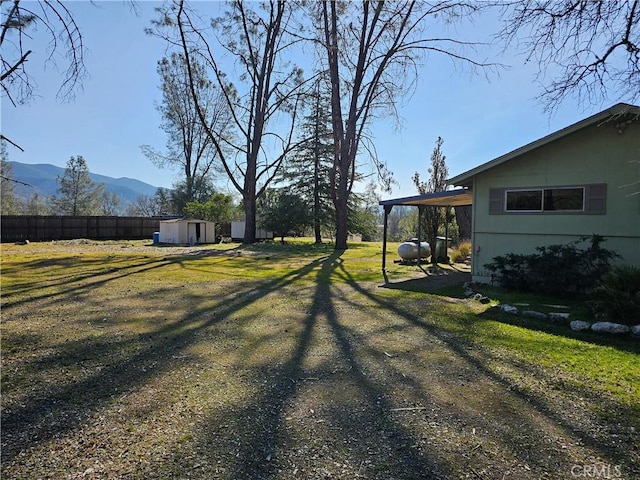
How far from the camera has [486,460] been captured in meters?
2.25

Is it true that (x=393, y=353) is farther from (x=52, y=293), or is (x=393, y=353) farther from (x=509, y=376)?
(x=52, y=293)

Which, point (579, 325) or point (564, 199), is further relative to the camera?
point (564, 199)

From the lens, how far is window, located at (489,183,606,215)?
7707 mm

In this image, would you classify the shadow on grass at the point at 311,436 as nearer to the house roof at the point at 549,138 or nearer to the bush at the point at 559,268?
the bush at the point at 559,268

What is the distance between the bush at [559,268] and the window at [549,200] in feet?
2.46

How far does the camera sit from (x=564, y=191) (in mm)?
8117

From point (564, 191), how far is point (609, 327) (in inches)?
166

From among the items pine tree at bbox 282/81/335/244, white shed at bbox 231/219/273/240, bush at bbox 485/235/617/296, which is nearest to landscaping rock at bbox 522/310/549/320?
bush at bbox 485/235/617/296

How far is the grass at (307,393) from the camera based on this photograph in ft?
7.36

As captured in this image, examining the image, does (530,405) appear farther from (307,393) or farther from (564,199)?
(564,199)

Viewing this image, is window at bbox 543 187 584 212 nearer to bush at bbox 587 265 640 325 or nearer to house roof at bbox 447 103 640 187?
house roof at bbox 447 103 640 187

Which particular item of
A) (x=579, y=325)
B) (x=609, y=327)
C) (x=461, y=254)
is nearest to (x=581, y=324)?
(x=579, y=325)

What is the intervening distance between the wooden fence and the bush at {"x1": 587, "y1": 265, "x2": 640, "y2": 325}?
2924 cm

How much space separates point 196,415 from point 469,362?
2.76m
